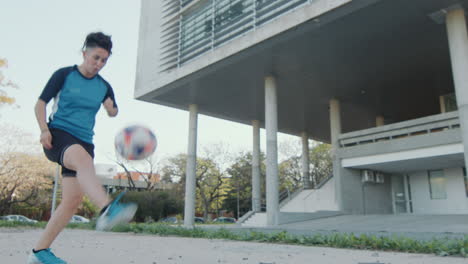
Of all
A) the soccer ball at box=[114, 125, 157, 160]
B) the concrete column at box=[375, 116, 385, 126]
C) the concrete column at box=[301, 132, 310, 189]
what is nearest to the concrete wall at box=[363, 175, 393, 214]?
the concrete column at box=[301, 132, 310, 189]

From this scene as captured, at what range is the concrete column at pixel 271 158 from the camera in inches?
569

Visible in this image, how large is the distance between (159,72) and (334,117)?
9707 millimetres

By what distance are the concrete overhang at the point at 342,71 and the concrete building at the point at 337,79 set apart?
58 mm

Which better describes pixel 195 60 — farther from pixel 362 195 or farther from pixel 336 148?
pixel 362 195

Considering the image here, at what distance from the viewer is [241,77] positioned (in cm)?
1648

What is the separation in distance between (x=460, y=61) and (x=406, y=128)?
581cm

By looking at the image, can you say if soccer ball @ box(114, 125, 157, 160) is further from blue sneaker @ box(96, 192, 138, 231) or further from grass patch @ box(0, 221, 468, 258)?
grass patch @ box(0, 221, 468, 258)

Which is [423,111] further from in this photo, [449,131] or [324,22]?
[324,22]

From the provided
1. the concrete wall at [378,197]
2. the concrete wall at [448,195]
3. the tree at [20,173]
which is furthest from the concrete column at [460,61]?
the tree at [20,173]

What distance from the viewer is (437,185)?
18656 millimetres

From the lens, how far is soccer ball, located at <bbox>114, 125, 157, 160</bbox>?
3.68 m

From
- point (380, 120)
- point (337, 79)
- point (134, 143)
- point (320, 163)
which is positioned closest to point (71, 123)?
point (134, 143)

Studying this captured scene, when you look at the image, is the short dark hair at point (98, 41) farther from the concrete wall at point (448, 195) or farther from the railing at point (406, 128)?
the concrete wall at point (448, 195)

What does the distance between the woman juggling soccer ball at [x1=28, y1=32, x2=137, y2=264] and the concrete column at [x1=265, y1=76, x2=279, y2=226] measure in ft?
38.8
